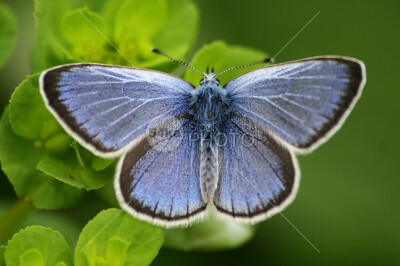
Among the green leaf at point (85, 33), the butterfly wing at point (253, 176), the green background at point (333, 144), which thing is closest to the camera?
the butterfly wing at point (253, 176)

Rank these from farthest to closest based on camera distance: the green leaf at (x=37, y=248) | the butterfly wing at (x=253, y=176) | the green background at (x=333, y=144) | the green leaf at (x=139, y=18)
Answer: the green background at (x=333, y=144) → the green leaf at (x=139, y=18) → the butterfly wing at (x=253, y=176) → the green leaf at (x=37, y=248)

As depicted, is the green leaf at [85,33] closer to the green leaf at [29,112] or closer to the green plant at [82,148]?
the green plant at [82,148]

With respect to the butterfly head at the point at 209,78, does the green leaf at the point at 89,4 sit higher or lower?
higher

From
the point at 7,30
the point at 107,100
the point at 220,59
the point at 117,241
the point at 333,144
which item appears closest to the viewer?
the point at 117,241

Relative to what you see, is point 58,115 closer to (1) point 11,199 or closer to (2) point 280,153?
(2) point 280,153

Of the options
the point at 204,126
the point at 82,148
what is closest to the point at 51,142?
the point at 82,148

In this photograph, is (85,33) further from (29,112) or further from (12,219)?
(12,219)

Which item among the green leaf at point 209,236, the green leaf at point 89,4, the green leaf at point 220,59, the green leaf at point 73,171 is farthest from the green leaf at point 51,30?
the green leaf at point 209,236
